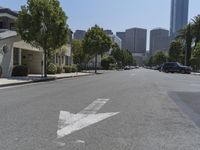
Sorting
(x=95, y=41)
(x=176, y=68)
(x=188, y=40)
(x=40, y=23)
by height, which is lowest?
(x=176, y=68)

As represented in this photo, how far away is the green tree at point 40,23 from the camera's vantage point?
3375 centimetres

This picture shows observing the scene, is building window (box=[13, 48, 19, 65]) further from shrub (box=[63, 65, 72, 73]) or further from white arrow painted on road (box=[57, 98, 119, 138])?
white arrow painted on road (box=[57, 98, 119, 138])

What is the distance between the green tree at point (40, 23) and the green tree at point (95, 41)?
1108 inches

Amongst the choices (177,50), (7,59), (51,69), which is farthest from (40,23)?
(177,50)

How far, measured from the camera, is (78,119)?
10.3 m

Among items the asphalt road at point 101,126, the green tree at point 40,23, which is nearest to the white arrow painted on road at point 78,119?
the asphalt road at point 101,126

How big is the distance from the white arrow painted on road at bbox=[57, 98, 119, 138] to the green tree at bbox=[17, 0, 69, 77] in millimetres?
22172

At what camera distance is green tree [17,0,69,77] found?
111 feet

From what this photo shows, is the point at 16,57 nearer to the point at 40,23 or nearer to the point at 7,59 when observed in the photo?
the point at 7,59

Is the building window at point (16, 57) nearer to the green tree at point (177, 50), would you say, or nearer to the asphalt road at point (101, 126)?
the asphalt road at point (101, 126)

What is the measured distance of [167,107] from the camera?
13.4 metres

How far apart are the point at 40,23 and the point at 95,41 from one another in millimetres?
29454

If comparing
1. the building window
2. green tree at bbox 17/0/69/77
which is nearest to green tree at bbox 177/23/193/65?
the building window

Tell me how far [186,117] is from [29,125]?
4475mm
